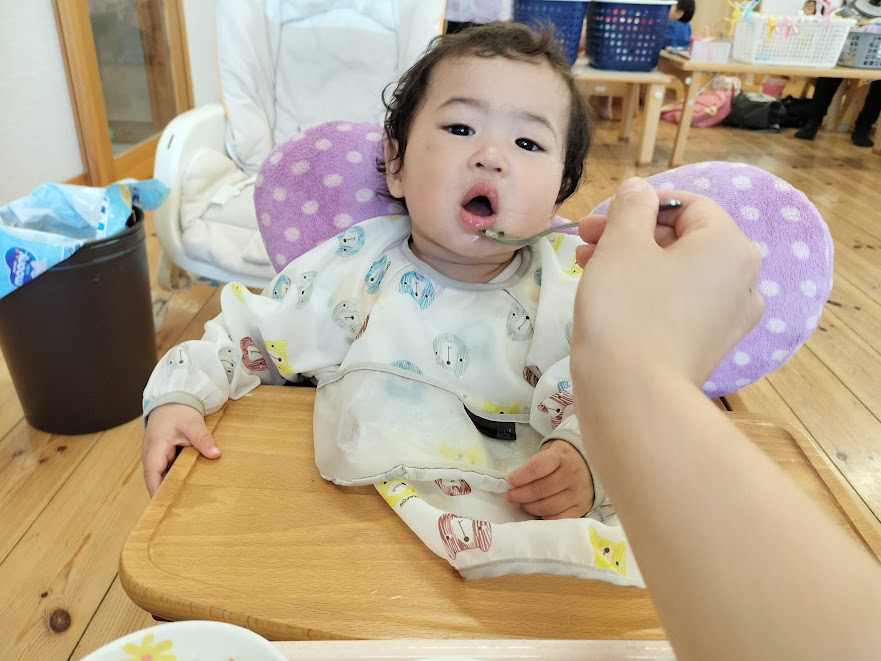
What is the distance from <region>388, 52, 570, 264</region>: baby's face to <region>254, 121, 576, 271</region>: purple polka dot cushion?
14 centimetres

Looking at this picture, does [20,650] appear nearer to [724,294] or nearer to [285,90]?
[724,294]

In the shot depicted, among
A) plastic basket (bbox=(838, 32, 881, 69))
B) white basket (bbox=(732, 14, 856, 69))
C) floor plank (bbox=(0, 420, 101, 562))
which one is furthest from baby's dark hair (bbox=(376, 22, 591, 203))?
plastic basket (bbox=(838, 32, 881, 69))

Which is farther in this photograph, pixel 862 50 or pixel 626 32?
pixel 862 50

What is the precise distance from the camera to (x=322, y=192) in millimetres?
1062

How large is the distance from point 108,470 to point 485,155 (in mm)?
1097

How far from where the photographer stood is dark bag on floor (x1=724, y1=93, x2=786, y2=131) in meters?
4.88

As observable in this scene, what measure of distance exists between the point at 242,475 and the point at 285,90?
1.72 meters

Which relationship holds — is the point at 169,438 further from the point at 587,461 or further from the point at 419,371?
the point at 587,461

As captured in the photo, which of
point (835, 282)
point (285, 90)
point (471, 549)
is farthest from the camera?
point (835, 282)

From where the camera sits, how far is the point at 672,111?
5125 millimetres

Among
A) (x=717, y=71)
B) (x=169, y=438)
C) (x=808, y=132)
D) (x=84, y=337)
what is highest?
(x=169, y=438)

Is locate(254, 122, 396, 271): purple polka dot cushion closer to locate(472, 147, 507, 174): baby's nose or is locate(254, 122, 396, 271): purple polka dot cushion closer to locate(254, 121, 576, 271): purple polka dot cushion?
locate(254, 121, 576, 271): purple polka dot cushion

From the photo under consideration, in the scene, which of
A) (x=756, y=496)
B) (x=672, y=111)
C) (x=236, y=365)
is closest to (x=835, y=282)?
(x=236, y=365)

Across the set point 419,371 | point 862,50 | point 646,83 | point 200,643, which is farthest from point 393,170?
point 862,50
